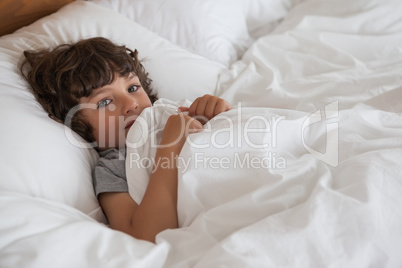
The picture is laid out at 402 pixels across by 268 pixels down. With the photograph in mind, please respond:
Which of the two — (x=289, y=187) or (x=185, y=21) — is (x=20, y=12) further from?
(x=289, y=187)

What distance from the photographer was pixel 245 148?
850 mm

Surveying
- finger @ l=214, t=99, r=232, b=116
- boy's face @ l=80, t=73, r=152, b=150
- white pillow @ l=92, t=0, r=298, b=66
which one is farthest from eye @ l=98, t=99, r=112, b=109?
white pillow @ l=92, t=0, r=298, b=66

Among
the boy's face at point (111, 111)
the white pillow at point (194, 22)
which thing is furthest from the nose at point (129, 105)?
the white pillow at point (194, 22)

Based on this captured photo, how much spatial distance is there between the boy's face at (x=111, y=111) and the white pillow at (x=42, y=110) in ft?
0.19

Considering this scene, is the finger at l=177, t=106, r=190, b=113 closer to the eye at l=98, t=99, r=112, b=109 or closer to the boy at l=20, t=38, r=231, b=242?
the boy at l=20, t=38, r=231, b=242

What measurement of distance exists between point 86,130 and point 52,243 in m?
0.44

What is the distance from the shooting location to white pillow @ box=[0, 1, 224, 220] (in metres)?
0.84

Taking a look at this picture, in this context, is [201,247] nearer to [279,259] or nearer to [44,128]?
[279,259]

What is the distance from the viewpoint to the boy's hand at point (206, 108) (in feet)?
3.45

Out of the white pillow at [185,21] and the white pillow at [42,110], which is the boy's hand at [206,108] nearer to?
the white pillow at [42,110]

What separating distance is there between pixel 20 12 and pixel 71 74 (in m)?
0.41

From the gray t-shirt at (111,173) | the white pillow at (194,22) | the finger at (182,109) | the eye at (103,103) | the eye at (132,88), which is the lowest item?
the gray t-shirt at (111,173)

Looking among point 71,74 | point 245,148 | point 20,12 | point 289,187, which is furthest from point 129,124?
point 20,12

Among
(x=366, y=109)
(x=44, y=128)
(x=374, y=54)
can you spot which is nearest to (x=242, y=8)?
(x=374, y=54)
